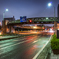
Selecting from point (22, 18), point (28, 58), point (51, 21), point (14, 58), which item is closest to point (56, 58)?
point (28, 58)

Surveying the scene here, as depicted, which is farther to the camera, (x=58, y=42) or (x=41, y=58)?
(x=58, y=42)

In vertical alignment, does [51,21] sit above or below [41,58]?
above

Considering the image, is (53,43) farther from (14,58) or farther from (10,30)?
(10,30)

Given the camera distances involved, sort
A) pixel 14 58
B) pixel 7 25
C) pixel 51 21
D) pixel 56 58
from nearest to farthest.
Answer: pixel 56 58
pixel 14 58
pixel 51 21
pixel 7 25

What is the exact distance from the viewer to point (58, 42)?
9.42 m

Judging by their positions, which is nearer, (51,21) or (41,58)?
(41,58)

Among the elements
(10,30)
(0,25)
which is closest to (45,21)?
(10,30)

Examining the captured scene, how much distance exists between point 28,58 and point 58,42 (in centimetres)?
347

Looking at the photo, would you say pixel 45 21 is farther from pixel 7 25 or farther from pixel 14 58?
pixel 14 58

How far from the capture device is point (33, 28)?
5389 inches

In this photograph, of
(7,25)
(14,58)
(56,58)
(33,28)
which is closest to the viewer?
(56,58)

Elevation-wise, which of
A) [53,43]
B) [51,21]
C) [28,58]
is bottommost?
[28,58]

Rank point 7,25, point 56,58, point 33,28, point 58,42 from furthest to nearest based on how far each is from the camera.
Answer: point 33,28 → point 7,25 → point 58,42 → point 56,58

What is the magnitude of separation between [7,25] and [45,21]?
26.7 m
